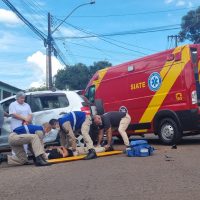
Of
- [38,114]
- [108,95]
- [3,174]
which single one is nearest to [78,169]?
[3,174]

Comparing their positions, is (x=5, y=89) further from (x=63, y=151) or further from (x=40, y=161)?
(x=40, y=161)

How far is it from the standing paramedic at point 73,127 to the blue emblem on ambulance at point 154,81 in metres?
3.07

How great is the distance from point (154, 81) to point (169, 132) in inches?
63.3

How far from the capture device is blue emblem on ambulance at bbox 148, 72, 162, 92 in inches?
526

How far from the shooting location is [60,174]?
827cm

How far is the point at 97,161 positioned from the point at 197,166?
2.35 metres

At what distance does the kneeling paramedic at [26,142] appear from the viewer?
9474 millimetres

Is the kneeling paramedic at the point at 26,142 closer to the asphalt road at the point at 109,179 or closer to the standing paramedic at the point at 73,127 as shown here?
the asphalt road at the point at 109,179

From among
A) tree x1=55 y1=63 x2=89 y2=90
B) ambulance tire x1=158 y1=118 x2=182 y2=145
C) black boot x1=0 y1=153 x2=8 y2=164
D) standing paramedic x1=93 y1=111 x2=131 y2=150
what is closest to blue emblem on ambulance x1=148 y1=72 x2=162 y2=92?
ambulance tire x1=158 y1=118 x2=182 y2=145

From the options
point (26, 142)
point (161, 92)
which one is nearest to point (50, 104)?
point (26, 142)

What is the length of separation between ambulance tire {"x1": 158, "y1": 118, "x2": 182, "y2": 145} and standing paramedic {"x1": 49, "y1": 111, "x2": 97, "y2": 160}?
2967 millimetres

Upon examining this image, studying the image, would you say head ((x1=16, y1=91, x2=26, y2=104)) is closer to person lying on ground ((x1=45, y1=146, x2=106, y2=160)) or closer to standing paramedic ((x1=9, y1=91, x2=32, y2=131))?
standing paramedic ((x1=9, y1=91, x2=32, y2=131))

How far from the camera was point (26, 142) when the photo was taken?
9.62 m

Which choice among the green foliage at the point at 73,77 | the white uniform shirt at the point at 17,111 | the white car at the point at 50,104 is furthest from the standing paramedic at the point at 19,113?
the green foliage at the point at 73,77
